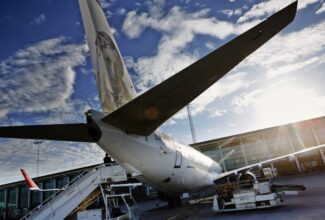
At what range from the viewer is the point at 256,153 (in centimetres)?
3391

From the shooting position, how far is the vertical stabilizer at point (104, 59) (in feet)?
26.4

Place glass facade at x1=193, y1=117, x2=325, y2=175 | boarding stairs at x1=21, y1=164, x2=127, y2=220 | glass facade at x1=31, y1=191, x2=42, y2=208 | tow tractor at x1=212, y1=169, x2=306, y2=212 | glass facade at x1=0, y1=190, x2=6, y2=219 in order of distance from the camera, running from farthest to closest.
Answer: glass facade at x1=0, y1=190, x2=6, y2=219, glass facade at x1=31, y1=191, x2=42, y2=208, glass facade at x1=193, y1=117, x2=325, y2=175, boarding stairs at x1=21, y1=164, x2=127, y2=220, tow tractor at x1=212, y1=169, x2=306, y2=212

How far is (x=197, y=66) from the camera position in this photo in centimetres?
462

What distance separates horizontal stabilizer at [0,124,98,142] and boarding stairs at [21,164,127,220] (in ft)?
10.5

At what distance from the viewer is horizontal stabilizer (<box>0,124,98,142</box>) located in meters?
5.94

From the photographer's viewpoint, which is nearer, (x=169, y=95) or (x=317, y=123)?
(x=169, y=95)

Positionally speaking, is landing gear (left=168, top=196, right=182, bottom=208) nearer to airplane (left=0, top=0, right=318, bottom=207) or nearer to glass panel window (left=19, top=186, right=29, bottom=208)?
airplane (left=0, top=0, right=318, bottom=207)

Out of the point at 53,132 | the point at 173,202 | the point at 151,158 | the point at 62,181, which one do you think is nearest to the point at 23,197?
the point at 62,181

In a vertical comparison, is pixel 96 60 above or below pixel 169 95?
above

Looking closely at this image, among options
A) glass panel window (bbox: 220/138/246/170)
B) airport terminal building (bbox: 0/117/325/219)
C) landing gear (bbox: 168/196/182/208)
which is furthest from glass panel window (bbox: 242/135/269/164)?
landing gear (bbox: 168/196/182/208)

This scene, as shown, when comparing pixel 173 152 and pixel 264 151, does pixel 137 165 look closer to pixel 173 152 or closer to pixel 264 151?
pixel 173 152

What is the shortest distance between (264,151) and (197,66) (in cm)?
3316

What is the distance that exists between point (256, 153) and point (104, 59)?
3166 cm

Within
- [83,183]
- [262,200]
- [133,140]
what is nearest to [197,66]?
[133,140]
